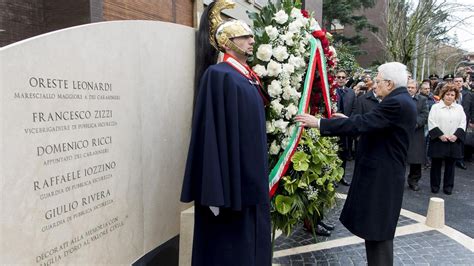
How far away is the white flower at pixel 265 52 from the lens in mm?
3070

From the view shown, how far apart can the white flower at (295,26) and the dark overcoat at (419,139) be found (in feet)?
15.4

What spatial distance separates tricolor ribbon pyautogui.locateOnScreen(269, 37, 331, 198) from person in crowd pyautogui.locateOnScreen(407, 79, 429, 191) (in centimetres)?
431

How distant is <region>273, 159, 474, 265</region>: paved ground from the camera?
4164mm

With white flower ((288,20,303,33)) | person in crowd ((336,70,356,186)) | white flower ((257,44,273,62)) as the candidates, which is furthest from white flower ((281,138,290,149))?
person in crowd ((336,70,356,186))

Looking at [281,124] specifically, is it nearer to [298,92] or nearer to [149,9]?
[298,92]

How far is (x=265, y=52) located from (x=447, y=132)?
17.7 feet

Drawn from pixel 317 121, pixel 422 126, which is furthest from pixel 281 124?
pixel 422 126

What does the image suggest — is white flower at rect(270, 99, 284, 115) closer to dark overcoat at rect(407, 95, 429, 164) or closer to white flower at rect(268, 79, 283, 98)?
white flower at rect(268, 79, 283, 98)

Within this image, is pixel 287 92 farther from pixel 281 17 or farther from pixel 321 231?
pixel 321 231

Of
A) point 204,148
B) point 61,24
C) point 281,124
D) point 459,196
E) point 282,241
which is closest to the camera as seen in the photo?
point 204,148

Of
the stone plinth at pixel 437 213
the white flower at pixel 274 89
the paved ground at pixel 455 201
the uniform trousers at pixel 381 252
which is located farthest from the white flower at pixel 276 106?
the paved ground at pixel 455 201

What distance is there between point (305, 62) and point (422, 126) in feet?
16.3

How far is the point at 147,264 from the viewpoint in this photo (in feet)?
9.24

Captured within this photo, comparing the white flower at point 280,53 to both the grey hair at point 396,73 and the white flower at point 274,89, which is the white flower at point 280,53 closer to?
the white flower at point 274,89
